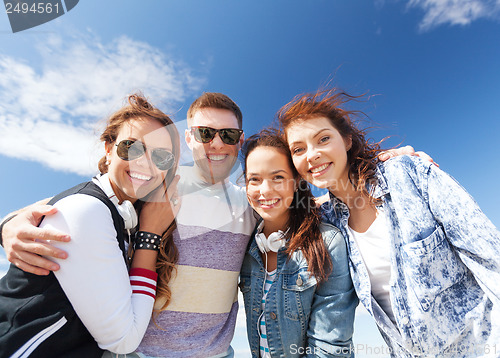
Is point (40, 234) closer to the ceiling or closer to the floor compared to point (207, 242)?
closer to the ceiling

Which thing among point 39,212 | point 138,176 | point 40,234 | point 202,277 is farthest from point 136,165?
point 202,277

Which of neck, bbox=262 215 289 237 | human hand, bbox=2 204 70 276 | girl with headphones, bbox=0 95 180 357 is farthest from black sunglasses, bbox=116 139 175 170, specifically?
neck, bbox=262 215 289 237

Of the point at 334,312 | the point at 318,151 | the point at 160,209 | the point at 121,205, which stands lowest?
the point at 334,312

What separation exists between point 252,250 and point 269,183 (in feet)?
2.82

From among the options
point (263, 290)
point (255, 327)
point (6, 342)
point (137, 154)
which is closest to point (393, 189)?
point (263, 290)

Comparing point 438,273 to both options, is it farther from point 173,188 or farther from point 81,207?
point 81,207

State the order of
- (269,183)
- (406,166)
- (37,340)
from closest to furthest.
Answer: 1. (37,340)
2. (406,166)
3. (269,183)

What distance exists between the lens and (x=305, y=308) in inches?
132

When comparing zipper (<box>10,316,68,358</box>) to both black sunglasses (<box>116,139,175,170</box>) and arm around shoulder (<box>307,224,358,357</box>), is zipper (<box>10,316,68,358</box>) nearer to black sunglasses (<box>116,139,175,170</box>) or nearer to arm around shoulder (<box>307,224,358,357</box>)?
black sunglasses (<box>116,139,175,170</box>)

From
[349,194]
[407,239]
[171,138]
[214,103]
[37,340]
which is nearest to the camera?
[37,340]

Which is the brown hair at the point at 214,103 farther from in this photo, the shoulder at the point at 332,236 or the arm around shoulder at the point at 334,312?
the arm around shoulder at the point at 334,312

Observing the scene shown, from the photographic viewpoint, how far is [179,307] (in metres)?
3.22

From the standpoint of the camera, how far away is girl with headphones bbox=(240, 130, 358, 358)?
325 cm

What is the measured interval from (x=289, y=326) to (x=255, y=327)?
1.45 ft
